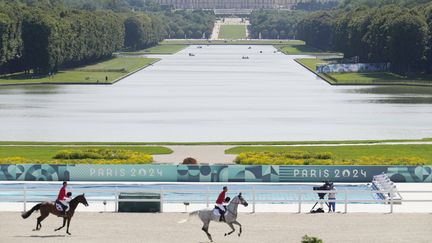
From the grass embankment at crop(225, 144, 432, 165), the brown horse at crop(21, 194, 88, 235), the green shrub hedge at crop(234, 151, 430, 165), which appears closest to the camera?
the brown horse at crop(21, 194, 88, 235)

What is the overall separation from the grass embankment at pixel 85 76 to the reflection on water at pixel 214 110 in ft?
12.1

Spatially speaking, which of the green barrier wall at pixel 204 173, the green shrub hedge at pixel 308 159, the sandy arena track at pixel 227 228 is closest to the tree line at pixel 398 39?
the green shrub hedge at pixel 308 159

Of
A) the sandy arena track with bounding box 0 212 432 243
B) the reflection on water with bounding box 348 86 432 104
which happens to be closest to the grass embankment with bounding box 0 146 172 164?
the sandy arena track with bounding box 0 212 432 243

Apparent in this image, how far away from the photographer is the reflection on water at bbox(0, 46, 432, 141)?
247 ft

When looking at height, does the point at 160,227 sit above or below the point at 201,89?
above

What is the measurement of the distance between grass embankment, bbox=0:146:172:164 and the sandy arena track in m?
15.6

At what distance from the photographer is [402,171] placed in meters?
53.0

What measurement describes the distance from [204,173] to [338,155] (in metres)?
11.4

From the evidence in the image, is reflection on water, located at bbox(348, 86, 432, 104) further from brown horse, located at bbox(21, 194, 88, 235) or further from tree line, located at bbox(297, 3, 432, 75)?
brown horse, located at bbox(21, 194, 88, 235)

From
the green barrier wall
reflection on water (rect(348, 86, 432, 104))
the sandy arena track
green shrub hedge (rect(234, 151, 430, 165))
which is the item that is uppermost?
the sandy arena track

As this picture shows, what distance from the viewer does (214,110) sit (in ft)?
311

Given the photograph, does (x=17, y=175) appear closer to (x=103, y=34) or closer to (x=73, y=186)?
(x=73, y=186)

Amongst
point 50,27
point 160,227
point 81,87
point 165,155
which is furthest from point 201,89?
point 160,227

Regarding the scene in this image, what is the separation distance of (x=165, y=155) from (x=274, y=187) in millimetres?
11515
